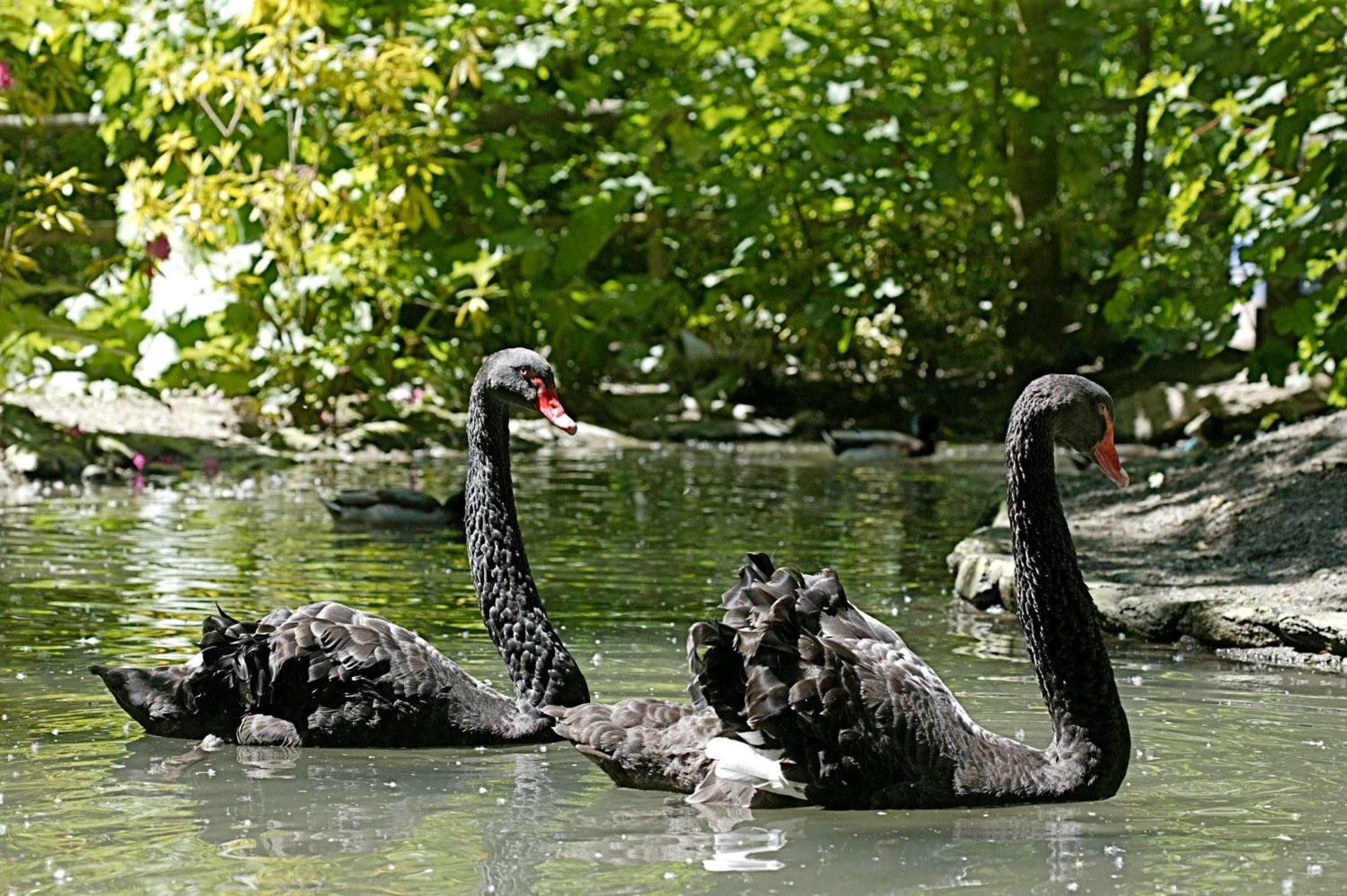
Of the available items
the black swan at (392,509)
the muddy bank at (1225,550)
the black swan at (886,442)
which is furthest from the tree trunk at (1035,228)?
the black swan at (392,509)

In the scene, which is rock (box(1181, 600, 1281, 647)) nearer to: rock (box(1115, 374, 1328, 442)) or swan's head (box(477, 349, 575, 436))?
swan's head (box(477, 349, 575, 436))

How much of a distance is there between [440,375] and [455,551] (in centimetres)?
614

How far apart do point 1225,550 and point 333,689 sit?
4149mm

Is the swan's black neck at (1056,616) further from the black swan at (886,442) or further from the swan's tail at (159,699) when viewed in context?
the black swan at (886,442)

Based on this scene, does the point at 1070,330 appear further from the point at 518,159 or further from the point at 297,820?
the point at 297,820

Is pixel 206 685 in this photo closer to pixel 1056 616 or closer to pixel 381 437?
pixel 1056 616

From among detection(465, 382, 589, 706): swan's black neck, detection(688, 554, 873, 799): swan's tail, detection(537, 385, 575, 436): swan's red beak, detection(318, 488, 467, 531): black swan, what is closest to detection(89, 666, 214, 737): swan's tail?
detection(465, 382, 589, 706): swan's black neck

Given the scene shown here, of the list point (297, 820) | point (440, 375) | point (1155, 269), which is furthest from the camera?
point (440, 375)

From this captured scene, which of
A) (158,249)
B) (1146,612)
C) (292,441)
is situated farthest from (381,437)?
(1146,612)

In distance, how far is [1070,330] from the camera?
55.6 feet

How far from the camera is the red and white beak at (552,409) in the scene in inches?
199

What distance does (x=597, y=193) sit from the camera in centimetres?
1595

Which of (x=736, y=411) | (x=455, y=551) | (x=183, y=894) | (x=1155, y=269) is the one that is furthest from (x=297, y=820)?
(x=736, y=411)

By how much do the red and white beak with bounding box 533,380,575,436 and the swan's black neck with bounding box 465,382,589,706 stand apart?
0.16m
